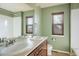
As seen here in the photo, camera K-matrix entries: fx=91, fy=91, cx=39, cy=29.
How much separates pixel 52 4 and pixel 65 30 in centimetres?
43

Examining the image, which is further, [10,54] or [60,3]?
[60,3]

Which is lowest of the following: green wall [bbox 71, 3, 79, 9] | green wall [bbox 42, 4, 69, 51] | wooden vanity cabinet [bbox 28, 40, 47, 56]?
wooden vanity cabinet [bbox 28, 40, 47, 56]

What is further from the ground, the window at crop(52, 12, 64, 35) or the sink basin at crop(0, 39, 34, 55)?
the window at crop(52, 12, 64, 35)

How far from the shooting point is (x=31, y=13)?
139cm

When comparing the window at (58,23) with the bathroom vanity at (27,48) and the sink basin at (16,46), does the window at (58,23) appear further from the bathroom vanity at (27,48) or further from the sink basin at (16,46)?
the sink basin at (16,46)

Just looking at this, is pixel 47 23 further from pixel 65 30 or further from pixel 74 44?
pixel 74 44

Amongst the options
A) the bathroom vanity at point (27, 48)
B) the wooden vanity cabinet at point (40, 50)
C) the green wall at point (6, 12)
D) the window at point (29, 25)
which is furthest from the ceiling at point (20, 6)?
the wooden vanity cabinet at point (40, 50)

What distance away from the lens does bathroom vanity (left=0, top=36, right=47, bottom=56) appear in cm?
122

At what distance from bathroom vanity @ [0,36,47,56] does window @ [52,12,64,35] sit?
207 mm

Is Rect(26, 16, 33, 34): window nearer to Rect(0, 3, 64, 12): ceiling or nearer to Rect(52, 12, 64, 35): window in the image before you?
Rect(0, 3, 64, 12): ceiling

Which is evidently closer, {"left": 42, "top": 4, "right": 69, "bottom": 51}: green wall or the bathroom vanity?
the bathroom vanity

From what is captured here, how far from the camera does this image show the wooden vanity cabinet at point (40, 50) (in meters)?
1.28

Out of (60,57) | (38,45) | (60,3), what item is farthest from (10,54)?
(60,3)

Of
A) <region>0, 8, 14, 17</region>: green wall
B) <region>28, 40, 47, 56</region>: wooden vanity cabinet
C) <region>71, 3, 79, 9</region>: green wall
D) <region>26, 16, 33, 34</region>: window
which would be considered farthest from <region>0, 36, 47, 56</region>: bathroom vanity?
<region>71, 3, 79, 9</region>: green wall
